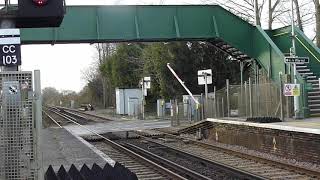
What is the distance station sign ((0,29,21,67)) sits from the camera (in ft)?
28.5

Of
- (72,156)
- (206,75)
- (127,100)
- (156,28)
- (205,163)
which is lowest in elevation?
(205,163)

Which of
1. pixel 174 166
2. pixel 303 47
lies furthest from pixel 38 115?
pixel 303 47

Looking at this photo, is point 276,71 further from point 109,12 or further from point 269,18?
point 269,18

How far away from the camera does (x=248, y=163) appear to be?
16.4 metres

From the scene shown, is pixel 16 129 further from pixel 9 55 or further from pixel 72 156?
pixel 72 156

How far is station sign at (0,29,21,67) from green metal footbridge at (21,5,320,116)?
56.7 feet

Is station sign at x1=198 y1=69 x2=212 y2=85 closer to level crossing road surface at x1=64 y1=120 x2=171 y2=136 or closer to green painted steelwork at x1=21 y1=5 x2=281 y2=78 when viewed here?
green painted steelwork at x1=21 y1=5 x2=281 y2=78

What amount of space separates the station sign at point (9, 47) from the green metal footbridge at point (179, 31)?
56.7 feet

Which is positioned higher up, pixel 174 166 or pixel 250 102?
pixel 250 102

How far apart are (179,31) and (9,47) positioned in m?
19.6

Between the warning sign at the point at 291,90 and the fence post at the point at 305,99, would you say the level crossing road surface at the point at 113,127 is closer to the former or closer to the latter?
the fence post at the point at 305,99

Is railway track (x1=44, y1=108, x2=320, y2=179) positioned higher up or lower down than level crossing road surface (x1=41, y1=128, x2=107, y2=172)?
lower down

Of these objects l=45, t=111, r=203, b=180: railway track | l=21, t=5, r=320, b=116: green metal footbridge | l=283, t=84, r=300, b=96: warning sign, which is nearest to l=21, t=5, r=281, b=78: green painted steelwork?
l=21, t=5, r=320, b=116: green metal footbridge

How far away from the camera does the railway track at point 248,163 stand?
1373cm
